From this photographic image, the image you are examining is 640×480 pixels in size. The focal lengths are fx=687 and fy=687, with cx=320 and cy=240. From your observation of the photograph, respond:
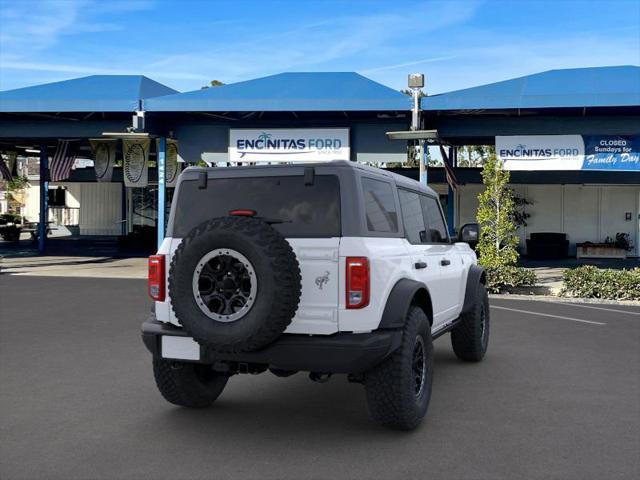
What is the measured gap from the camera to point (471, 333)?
7672mm

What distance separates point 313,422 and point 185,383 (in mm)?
1096

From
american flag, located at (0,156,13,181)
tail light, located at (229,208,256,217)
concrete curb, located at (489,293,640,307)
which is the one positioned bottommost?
concrete curb, located at (489,293,640,307)

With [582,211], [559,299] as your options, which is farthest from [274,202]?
[582,211]

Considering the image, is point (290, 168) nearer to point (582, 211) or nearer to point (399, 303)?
point (399, 303)

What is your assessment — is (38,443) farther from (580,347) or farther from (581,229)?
(581,229)

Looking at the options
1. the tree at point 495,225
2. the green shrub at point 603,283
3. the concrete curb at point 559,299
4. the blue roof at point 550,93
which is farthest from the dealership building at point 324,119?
the green shrub at point 603,283

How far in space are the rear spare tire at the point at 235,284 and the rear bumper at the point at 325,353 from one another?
0.48 ft

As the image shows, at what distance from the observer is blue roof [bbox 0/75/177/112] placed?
2156 centimetres

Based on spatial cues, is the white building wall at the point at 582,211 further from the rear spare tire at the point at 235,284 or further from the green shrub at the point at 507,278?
the rear spare tire at the point at 235,284

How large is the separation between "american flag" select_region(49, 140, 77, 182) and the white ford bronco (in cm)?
2295

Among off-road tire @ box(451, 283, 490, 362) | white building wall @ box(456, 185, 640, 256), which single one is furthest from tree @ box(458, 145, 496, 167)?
off-road tire @ box(451, 283, 490, 362)

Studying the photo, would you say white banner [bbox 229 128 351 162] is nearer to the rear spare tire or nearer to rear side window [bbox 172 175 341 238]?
rear side window [bbox 172 175 341 238]

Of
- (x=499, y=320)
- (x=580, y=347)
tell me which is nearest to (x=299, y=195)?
(x=580, y=347)

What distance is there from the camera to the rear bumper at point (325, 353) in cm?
466
